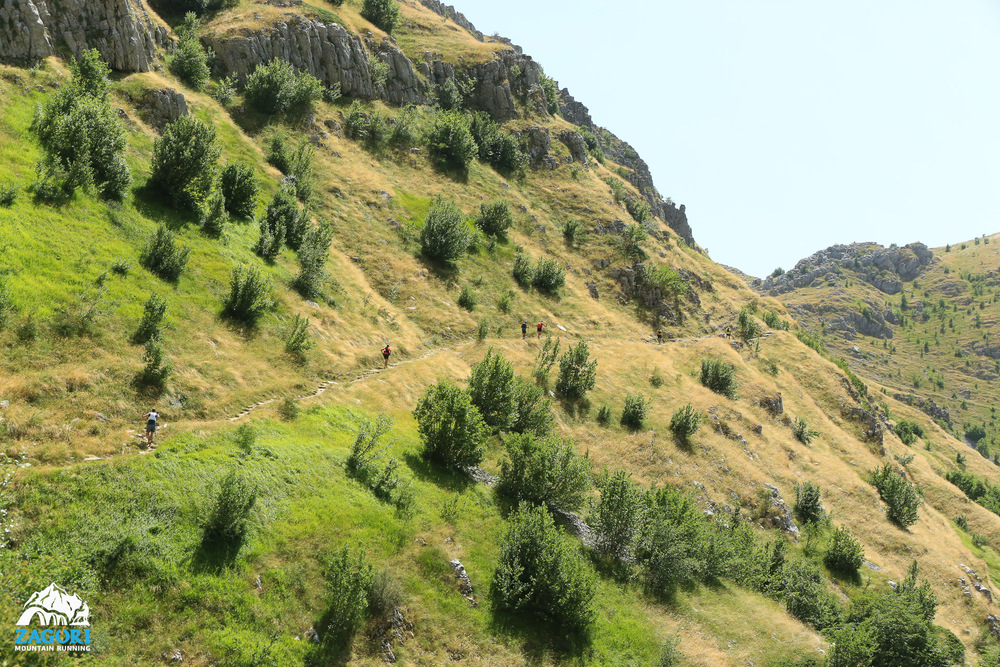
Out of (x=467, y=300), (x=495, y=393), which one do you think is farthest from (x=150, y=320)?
(x=467, y=300)

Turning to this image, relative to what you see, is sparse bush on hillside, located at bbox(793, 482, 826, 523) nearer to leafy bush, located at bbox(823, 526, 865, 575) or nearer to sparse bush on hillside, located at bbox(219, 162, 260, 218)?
leafy bush, located at bbox(823, 526, 865, 575)

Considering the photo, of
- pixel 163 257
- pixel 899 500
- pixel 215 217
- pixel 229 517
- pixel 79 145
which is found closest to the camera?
pixel 229 517

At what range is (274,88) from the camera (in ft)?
174

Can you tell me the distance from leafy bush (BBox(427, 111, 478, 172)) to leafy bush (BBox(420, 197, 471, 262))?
18.4 meters

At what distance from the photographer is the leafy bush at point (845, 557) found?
37.1 meters

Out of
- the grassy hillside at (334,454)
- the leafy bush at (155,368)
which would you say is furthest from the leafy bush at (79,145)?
the leafy bush at (155,368)

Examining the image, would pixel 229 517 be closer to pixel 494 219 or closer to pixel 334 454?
pixel 334 454

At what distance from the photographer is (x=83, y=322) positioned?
2089 centimetres

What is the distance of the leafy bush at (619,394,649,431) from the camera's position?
40281mm

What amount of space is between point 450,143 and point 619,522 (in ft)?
177

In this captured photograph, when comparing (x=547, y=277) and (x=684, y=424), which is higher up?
(x=547, y=277)

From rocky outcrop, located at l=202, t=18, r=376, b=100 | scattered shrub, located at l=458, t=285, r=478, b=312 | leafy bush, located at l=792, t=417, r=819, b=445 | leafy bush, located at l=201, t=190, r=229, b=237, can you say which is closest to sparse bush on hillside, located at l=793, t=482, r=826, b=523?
leafy bush, located at l=792, t=417, r=819, b=445

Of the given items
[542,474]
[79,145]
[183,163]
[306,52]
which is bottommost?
[542,474]

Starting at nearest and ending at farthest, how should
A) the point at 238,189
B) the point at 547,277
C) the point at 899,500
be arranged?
the point at 238,189 < the point at 899,500 < the point at 547,277
